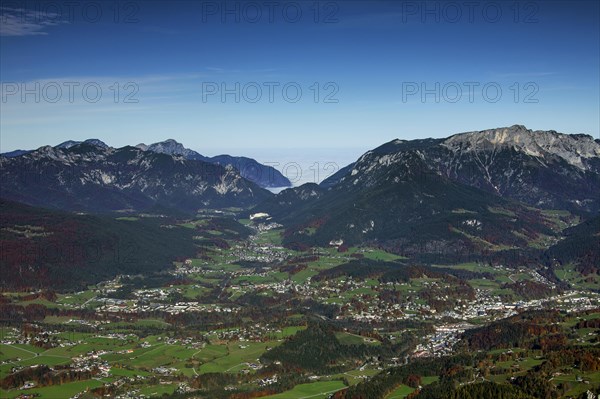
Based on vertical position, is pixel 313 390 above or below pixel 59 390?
below

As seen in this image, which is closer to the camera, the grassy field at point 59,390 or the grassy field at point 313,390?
the grassy field at point 59,390

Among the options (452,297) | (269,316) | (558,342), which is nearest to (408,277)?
(452,297)

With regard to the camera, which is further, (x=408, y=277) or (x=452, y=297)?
(x=408, y=277)

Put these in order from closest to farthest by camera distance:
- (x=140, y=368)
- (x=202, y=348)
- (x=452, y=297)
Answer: (x=140, y=368) < (x=202, y=348) < (x=452, y=297)

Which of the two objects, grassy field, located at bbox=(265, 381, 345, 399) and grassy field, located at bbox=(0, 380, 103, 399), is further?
grassy field, located at bbox=(265, 381, 345, 399)

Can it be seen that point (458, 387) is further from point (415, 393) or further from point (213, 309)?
point (213, 309)

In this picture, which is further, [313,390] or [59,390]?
[313,390]

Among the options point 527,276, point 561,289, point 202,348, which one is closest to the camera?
point 202,348

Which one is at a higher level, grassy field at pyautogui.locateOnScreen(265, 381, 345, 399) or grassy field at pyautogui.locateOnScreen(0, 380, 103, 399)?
grassy field at pyautogui.locateOnScreen(0, 380, 103, 399)

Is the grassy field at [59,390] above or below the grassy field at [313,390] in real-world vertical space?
above
